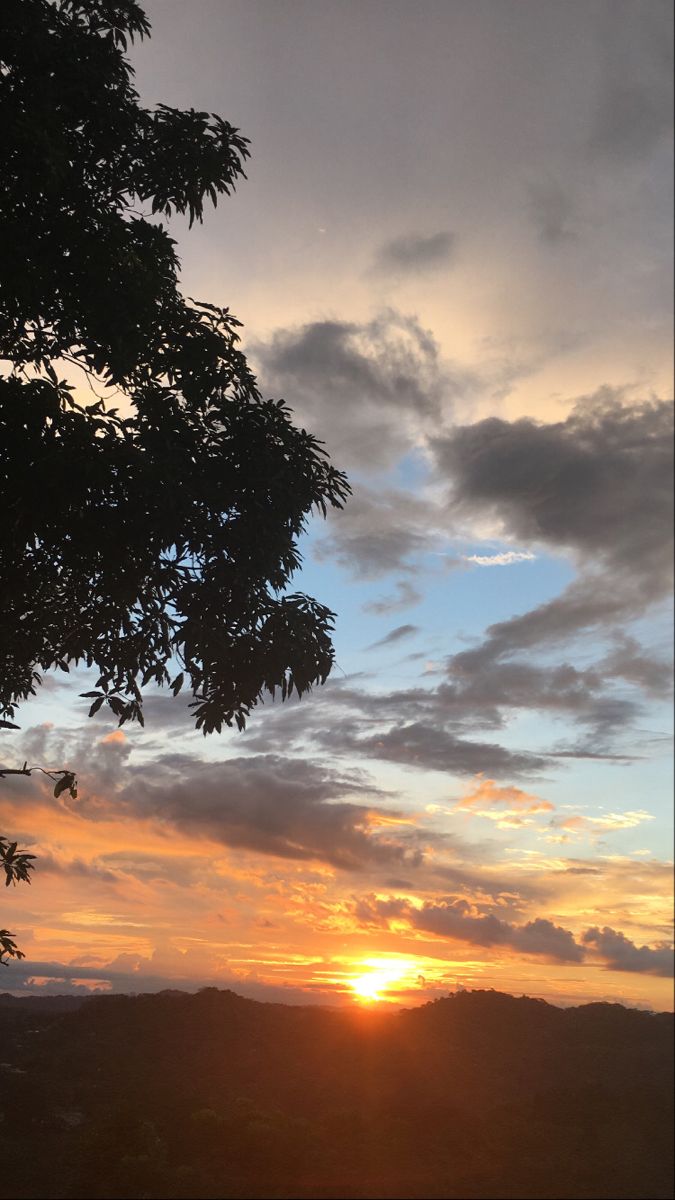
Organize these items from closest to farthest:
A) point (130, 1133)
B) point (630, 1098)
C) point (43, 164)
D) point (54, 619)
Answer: point (43, 164) < point (130, 1133) < point (54, 619) < point (630, 1098)

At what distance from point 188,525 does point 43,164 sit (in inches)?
268

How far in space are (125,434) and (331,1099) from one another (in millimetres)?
16267

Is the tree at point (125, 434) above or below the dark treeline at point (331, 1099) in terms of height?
above

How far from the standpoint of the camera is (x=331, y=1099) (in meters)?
20.9

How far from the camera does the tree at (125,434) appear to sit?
623 inches

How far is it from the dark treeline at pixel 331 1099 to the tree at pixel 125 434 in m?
7.87

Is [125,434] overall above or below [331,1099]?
above

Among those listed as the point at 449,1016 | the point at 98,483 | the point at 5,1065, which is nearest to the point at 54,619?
the point at 98,483

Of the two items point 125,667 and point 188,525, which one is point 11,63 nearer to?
point 188,525

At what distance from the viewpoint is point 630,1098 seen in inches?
861

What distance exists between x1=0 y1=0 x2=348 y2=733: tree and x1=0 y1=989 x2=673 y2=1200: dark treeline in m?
7.87

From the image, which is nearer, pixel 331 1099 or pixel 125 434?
pixel 125 434

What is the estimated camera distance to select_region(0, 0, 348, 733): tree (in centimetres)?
1581

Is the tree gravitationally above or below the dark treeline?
above
